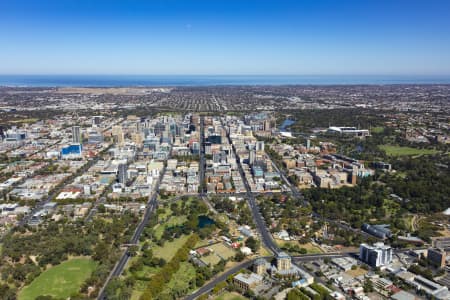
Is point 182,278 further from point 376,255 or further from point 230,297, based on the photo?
point 376,255

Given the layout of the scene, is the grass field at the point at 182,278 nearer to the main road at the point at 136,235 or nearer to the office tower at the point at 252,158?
the main road at the point at 136,235

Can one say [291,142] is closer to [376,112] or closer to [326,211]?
[326,211]

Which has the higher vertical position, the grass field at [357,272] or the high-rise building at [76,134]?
the high-rise building at [76,134]

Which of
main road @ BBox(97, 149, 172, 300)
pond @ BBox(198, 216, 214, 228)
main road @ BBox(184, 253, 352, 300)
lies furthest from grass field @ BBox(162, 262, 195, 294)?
pond @ BBox(198, 216, 214, 228)

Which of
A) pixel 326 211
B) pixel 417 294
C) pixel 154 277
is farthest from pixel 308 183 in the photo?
pixel 154 277

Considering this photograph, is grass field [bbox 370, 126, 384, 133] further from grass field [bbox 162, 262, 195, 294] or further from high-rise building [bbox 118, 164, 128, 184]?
grass field [bbox 162, 262, 195, 294]

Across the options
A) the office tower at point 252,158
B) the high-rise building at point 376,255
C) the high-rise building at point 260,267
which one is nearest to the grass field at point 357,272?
the high-rise building at point 376,255

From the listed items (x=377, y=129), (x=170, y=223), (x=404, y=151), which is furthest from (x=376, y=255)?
(x=377, y=129)
